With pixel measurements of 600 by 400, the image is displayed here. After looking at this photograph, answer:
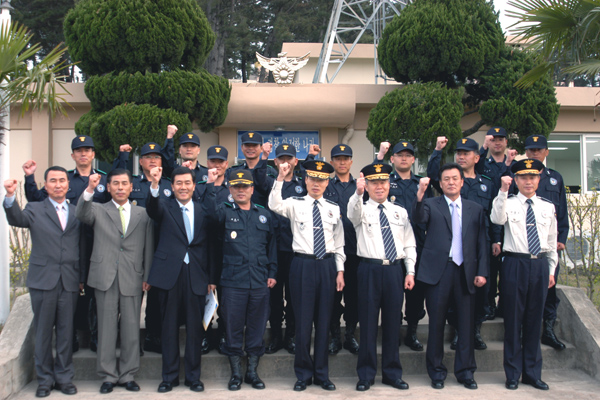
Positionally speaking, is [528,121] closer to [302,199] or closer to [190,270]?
[302,199]

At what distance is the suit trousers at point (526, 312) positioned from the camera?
5285mm

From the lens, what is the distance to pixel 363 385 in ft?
17.0

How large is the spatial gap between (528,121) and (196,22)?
5.87 m

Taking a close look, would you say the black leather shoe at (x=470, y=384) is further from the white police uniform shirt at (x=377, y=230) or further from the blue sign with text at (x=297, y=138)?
the blue sign with text at (x=297, y=138)

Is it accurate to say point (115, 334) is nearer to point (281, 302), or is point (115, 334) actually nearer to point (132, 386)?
point (132, 386)

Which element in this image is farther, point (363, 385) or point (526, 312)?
point (526, 312)

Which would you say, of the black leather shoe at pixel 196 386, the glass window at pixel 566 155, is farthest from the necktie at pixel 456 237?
the glass window at pixel 566 155

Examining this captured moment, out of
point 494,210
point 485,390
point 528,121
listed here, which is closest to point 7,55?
point 494,210

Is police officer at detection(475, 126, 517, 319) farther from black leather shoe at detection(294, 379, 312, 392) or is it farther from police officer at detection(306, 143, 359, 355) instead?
black leather shoe at detection(294, 379, 312, 392)

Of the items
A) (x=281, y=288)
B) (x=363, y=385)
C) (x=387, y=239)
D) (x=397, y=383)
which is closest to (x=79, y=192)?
(x=281, y=288)

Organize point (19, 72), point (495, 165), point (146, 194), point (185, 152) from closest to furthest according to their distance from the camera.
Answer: point (19, 72), point (146, 194), point (185, 152), point (495, 165)

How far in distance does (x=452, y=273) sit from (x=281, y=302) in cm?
176

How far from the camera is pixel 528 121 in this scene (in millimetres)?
9367

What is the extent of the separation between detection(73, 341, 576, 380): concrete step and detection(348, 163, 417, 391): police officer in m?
0.40
